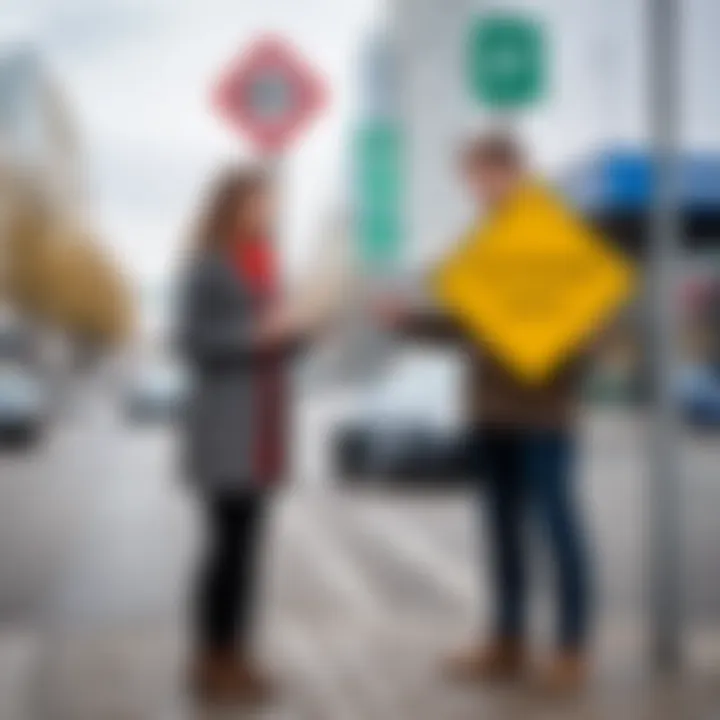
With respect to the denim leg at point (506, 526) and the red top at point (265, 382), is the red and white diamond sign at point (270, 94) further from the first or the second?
the denim leg at point (506, 526)

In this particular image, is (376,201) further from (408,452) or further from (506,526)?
(506,526)

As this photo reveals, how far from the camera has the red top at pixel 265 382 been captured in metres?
5.92

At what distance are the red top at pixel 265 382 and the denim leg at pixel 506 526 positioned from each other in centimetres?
65

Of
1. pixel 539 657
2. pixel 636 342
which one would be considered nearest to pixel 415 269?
pixel 636 342

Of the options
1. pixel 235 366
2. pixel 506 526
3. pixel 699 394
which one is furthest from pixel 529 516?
pixel 235 366

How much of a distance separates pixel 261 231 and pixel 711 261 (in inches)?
63.4

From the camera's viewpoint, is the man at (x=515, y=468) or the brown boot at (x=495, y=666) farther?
the brown boot at (x=495, y=666)

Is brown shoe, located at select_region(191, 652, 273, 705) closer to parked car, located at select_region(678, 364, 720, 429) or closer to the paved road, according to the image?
the paved road

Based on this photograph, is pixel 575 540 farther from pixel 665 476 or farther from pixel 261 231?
pixel 261 231

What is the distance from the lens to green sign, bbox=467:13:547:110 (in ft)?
20.5

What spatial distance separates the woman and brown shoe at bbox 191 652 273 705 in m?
0.01

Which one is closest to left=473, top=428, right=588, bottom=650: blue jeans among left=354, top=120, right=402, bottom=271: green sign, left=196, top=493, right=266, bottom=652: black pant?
left=354, top=120, right=402, bottom=271: green sign

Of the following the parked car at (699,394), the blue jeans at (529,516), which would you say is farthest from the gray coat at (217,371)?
the parked car at (699,394)

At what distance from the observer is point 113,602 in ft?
22.8
